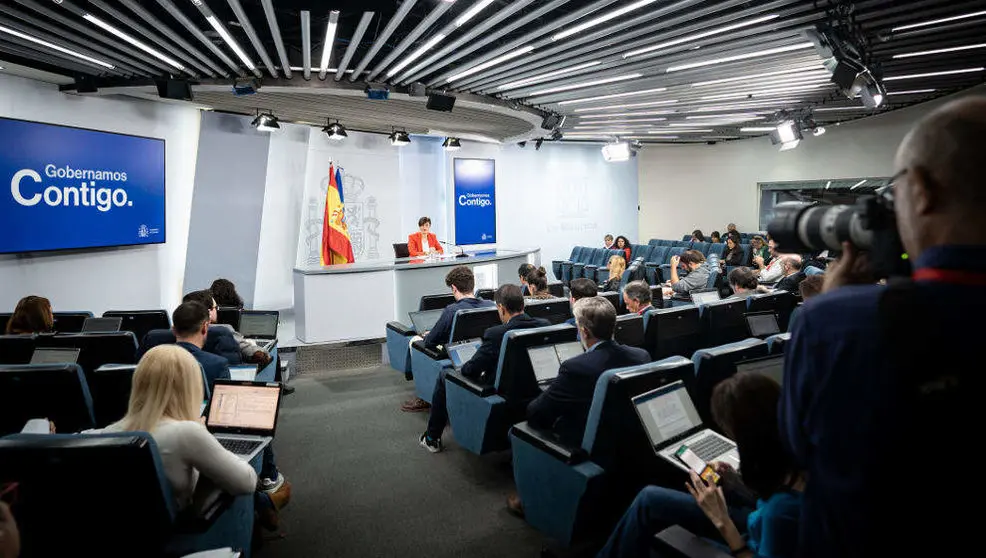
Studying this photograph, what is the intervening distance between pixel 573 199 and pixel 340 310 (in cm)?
862

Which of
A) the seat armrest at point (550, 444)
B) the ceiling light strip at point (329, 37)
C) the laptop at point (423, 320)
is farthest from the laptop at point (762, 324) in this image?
the ceiling light strip at point (329, 37)

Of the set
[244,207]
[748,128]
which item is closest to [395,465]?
[244,207]

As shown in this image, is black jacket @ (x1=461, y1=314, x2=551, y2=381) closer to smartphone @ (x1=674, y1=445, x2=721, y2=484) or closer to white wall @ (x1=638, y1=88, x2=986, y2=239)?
smartphone @ (x1=674, y1=445, x2=721, y2=484)

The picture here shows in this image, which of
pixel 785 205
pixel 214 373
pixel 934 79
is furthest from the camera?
pixel 934 79

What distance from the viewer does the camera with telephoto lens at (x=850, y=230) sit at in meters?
0.98

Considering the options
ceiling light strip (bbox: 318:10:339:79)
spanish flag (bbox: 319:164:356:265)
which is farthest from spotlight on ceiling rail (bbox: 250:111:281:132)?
ceiling light strip (bbox: 318:10:339:79)

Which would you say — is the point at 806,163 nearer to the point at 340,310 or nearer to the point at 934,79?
the point at 934,79

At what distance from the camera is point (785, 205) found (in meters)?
1.20

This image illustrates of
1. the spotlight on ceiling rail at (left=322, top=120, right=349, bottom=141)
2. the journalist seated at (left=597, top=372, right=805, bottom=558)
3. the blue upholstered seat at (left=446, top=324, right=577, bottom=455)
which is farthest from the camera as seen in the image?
the spotlight on ceiling rail at (left=322, top=120, right=349, bottom=141)

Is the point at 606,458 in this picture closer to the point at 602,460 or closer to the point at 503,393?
the point at 602,460

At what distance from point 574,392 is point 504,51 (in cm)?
400

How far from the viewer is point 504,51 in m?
5.54

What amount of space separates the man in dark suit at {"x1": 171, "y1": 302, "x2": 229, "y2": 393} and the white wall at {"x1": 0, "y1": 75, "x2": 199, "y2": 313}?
14.4 feet

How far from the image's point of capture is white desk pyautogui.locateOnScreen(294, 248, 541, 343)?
693 centimetres
